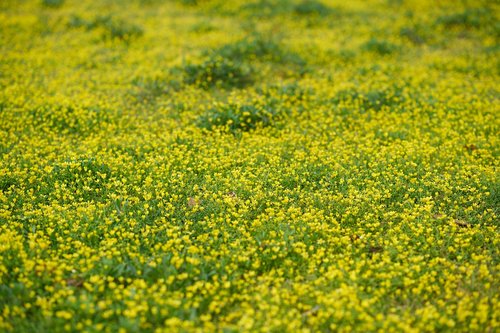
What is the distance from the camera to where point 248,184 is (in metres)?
6.61

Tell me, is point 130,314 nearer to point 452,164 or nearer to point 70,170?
point 70,170

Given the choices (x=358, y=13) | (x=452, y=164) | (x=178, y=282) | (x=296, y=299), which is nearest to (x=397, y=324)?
(x=296, y=299)

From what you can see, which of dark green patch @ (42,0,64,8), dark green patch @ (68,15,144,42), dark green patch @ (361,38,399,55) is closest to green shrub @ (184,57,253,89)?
dark green patch @ (68,15,144,42)

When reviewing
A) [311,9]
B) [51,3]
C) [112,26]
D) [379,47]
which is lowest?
[379,47]

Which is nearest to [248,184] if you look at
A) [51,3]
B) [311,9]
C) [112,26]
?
[112,26]

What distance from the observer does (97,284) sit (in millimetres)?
4715

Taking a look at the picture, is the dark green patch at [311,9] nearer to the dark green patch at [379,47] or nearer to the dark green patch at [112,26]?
the dark green patch at [379,47]

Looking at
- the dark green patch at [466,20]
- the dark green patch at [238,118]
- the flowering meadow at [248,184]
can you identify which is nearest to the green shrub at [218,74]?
the flowering meadow at [248,184]

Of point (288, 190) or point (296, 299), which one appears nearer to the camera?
point (296, 299)

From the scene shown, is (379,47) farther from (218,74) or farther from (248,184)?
(248,184)

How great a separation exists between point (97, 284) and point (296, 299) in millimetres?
2132

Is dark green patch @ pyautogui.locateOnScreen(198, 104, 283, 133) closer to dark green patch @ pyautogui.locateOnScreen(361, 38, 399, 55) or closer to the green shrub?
the green shrub

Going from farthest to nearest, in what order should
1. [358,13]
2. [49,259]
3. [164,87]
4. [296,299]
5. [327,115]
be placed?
[358,13] < [164,87] < [327,115] < [49,259] < [296,299]

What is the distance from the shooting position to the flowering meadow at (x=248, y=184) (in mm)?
4617
